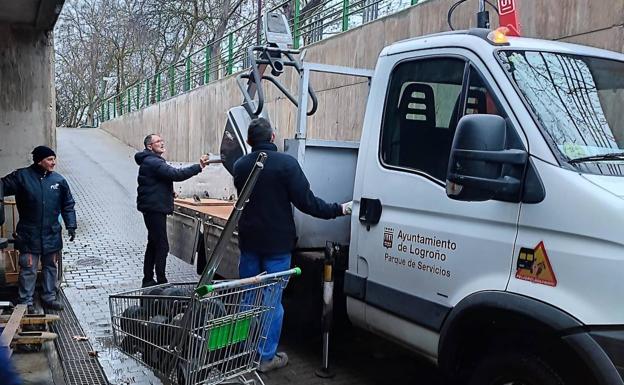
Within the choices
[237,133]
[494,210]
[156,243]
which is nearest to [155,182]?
[156,243]

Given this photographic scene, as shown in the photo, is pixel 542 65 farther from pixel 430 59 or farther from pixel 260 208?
pixel 260 208

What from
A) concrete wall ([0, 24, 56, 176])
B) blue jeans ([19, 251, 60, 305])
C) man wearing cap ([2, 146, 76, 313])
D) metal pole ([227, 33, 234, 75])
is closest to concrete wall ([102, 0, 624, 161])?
metal pole ([227, 33, 234, 75])

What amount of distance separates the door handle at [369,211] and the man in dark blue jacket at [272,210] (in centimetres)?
31

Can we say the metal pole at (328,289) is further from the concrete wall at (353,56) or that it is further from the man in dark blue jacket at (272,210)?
the concrete wall at (353,56)

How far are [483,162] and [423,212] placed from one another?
2.44 ft

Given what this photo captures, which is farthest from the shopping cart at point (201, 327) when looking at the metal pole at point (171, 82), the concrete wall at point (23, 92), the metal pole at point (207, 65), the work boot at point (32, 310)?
the metal pole at point (171, 82)

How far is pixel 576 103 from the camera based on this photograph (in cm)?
300

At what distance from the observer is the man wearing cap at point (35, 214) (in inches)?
230

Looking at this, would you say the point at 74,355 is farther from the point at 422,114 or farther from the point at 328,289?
the point at 422,114

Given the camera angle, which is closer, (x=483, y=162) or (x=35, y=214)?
(x=483, y=162)

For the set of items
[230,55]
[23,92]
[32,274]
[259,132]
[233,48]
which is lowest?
[32,274]

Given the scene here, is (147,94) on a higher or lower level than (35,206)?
Result: higher

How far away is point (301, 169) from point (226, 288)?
134 centimetres

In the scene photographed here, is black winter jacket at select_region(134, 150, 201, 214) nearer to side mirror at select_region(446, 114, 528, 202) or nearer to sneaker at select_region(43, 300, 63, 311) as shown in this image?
sneaker at select_region(43, 300, 63, 311)
